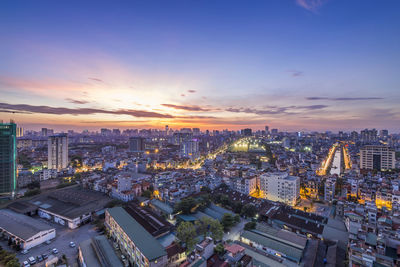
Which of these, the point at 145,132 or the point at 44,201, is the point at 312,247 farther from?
the point at 145,132

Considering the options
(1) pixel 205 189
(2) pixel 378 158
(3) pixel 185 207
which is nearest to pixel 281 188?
(1) pixel 205 189

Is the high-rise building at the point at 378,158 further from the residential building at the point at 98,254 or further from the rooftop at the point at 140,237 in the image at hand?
the residential building at the point at 98,254

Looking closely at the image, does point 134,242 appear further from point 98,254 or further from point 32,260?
Result: point 32,260

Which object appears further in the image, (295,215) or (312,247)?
(295,215)

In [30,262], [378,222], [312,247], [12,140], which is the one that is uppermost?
[12,140]

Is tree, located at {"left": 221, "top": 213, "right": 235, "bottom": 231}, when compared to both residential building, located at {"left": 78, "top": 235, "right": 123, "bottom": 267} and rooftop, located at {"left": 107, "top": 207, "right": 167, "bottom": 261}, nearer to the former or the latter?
rooftop, located at {"left": 107, "top": 207, "right": 167, "bottom": 261}

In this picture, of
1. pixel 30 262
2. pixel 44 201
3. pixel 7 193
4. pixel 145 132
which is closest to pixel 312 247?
pixel 30 262

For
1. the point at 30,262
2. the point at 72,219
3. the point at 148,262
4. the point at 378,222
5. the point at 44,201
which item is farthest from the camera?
the point at 44,201

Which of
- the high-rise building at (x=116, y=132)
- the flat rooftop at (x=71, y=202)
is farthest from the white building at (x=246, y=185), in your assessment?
the high-rise building at (x=116, y=132)
